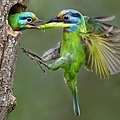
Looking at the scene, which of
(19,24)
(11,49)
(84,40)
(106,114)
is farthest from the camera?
(106,114)

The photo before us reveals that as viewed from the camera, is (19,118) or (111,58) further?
(19,118)

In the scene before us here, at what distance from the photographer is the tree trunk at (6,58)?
3.25 m

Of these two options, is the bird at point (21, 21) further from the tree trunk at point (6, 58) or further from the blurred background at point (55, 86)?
the blurred background at point (55, 86)

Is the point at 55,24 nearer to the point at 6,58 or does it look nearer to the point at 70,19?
the point at 70,19

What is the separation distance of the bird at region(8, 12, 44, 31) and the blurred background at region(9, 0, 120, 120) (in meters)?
2.30

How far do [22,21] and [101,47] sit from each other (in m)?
0.57

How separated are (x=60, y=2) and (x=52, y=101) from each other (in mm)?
1072

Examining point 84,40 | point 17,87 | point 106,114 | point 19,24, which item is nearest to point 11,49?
point 19,24

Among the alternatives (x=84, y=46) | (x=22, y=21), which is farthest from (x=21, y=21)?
(x=84, y=46)

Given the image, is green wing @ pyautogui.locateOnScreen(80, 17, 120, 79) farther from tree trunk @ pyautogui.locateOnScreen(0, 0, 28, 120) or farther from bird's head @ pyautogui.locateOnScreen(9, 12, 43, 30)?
tree trunk @ pyautogui.locateOnScreen(0, 0, 28, 120)

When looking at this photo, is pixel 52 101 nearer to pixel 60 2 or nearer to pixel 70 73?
pixel 60 2

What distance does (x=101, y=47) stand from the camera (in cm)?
372

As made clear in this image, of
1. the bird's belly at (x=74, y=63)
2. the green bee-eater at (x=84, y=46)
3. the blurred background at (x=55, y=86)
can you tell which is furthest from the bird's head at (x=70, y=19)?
the blurred background at (x=55, y=86)

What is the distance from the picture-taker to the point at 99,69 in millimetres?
3889
